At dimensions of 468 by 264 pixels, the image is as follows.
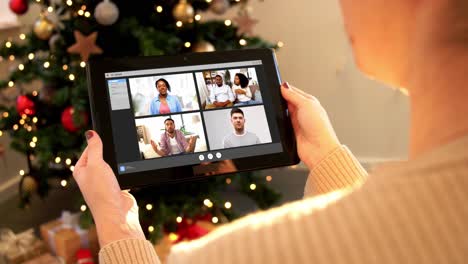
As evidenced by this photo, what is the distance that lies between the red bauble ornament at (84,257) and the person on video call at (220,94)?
38.5 inches

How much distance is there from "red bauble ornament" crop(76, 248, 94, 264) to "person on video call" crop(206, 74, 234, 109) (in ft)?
3.21

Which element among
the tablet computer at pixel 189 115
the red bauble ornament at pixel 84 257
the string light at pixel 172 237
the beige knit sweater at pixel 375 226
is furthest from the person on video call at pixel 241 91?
the red bauble ornament at pixel 84 257

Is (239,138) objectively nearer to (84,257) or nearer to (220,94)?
(220,94)

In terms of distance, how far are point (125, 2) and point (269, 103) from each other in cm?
87

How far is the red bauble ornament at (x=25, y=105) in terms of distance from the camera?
61.6 inches

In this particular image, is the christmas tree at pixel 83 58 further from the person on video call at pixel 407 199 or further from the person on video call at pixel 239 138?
the person on video call at pixel 407 199

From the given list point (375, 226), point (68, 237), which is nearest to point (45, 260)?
point (68, 237)

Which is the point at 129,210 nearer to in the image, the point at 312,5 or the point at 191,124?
the point at 191,124

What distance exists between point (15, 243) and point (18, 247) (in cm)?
2

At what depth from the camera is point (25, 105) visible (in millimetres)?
1563

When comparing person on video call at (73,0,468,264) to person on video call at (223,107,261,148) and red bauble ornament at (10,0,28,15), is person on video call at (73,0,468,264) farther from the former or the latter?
red bauble ornament at (10,0,28,15)

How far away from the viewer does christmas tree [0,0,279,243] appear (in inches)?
57.0

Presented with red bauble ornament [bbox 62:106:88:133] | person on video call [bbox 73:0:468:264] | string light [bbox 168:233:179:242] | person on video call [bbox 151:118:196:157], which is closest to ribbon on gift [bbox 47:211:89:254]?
string light [bbox 168:233:179:242]

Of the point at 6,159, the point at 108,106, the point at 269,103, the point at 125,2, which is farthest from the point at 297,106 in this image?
the point at 6,159
